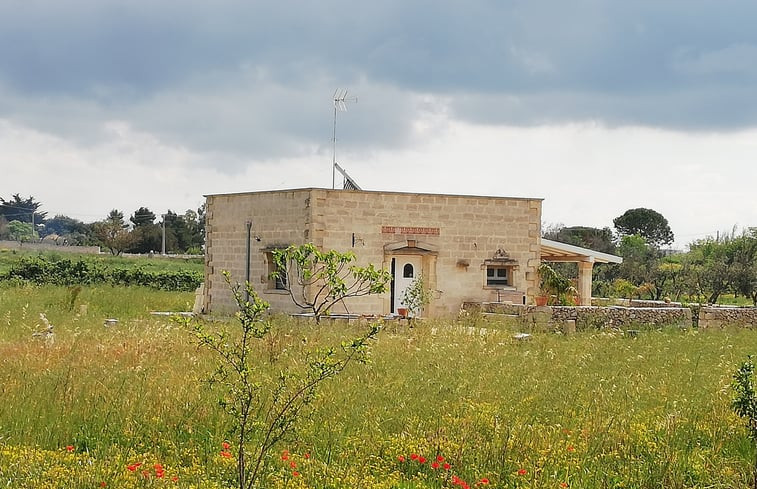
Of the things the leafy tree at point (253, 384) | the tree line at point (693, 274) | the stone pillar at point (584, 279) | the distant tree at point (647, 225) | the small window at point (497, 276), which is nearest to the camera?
the leafy tree at point (253, 384)

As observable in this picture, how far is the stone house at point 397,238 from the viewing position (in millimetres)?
20594

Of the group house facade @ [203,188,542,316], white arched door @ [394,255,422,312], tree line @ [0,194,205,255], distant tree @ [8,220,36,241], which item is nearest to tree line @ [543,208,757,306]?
house facade @ [203,188,542,316]

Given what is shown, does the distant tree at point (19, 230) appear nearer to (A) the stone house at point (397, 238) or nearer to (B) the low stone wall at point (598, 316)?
(A) the stone house at point (397, 238)

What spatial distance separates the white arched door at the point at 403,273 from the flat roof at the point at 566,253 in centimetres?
441

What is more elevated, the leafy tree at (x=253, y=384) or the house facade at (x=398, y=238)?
the house facade at (x=398, y=238)

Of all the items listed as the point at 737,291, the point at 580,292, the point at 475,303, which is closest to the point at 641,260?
the point at 737,291

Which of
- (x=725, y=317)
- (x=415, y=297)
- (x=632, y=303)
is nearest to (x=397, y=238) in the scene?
(x=415, y=297)

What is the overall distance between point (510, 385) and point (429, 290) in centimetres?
1135

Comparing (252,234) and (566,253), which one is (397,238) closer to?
(252,234)

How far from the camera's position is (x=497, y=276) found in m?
22.1

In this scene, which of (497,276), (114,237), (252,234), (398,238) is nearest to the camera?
(398,238)

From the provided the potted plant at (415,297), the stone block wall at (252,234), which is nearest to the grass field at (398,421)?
the potted plant at (415,297)

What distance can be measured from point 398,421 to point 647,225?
77.7m

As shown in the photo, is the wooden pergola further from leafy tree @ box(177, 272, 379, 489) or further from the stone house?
leafy tree @ box(177, 272, 379, 489)
